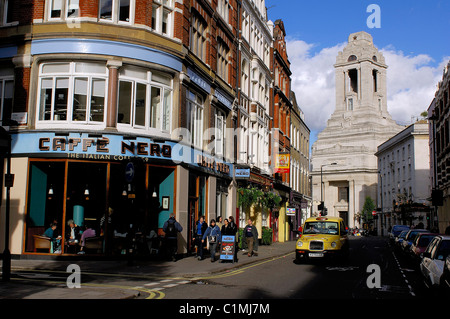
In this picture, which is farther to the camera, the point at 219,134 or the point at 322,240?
the point at 219,134

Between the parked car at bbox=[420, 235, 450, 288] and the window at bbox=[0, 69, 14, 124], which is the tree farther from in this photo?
the parked car at bbox=[420, 235, 450, 288]

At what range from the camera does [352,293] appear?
12.2 m

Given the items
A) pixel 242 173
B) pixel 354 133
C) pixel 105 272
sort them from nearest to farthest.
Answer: pixel 105 272
pixel 242 173
pixel 354 133

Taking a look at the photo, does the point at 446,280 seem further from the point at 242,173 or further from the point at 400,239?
the point at 400,239

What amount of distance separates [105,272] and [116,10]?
10417 mm

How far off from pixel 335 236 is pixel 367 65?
113 metres

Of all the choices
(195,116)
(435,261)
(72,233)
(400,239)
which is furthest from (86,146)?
(400,239)

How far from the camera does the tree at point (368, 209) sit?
107 m

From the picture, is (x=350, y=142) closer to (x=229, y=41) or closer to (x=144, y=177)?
(x=229, y=41)

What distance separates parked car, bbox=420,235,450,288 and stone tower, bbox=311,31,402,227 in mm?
104769

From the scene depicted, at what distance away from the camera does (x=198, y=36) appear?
2486 cm

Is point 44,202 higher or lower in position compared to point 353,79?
lower

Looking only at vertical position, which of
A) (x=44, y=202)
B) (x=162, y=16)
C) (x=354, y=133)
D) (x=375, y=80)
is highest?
(x=375, y=80)
